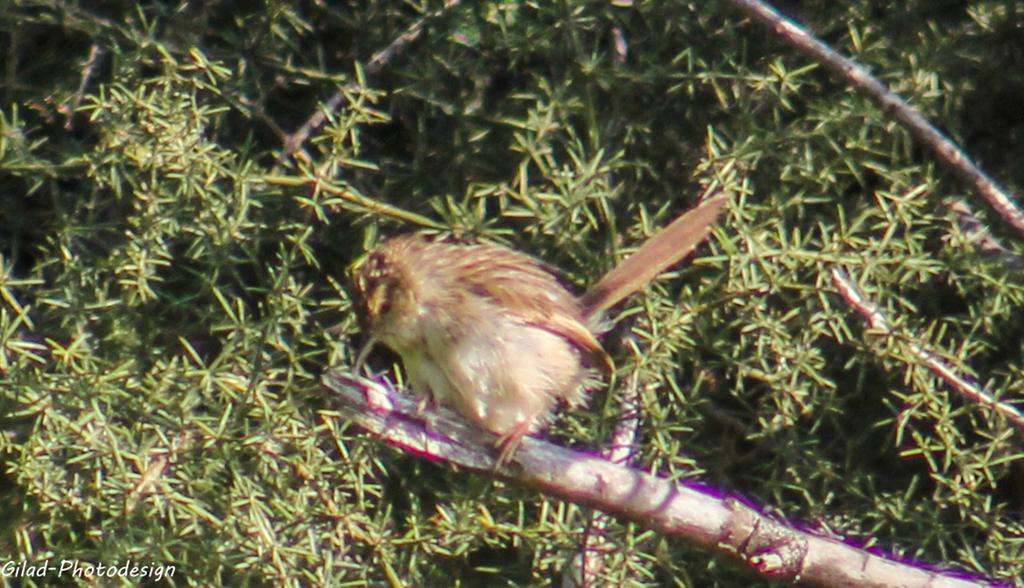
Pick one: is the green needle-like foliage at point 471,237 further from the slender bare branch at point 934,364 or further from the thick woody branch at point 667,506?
the thick woody branch at point 667,506

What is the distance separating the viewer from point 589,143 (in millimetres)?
3301

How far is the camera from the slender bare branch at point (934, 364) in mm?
3080

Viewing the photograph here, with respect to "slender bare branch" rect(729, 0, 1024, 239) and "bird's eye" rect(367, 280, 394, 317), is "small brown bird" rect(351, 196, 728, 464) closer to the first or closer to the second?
"bird's eye" rect(367, 280, 394, 317)

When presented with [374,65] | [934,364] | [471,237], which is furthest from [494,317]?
[934,364]

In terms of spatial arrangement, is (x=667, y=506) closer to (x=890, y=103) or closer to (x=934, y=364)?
(x=934, y=364)

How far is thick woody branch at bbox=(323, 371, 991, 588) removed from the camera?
271cm

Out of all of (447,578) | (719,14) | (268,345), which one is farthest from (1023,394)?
(268,345)

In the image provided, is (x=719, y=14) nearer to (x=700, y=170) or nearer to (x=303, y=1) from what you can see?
(x=700, y=170)

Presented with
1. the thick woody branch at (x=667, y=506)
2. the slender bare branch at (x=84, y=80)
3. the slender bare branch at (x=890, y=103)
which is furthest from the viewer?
the slender bare branch at (x=84, y=80)

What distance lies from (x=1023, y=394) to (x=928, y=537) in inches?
16.6

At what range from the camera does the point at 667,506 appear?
2.71 meters

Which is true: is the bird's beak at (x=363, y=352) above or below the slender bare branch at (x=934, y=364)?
below

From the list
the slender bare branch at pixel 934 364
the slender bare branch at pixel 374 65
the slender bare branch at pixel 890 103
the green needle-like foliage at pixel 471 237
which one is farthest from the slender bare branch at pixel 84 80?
→ the slender bare branch at pixel 934 364

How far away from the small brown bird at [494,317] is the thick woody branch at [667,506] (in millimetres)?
273
